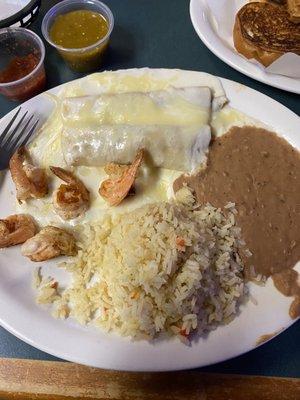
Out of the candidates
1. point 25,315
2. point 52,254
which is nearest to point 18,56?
point 52,254

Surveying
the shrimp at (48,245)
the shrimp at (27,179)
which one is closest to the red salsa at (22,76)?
the shrimp at (27,179)

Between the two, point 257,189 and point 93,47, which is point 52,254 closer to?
point 257,189

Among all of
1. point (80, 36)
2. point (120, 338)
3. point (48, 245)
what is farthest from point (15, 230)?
point (80, 36)

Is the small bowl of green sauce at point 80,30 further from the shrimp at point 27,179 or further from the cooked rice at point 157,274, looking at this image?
the cooked rice at point 157,274

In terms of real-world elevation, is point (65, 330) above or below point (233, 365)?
above

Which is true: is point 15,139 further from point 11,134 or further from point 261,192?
point 261,192
